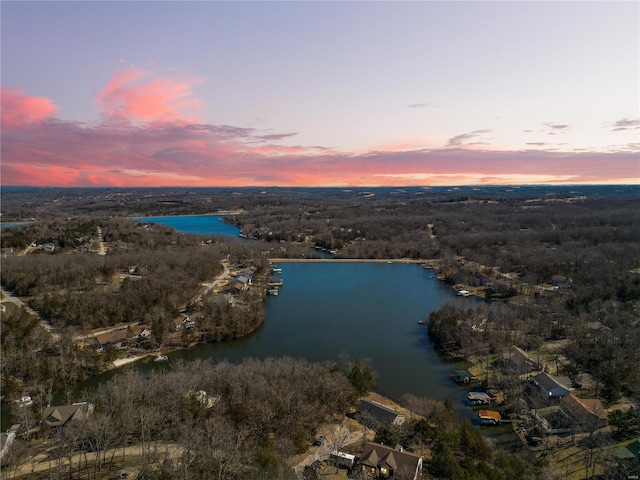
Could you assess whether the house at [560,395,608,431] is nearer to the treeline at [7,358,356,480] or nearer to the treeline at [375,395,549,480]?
the treeline at [375,395,549,480]

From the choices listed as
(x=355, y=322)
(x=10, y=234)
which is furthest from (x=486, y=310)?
(x=10, y=234)

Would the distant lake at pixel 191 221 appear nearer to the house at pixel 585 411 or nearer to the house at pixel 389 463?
the house at pixel 585 411

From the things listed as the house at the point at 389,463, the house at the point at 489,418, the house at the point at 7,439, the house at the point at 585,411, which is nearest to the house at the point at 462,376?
the house at the point at 489,418

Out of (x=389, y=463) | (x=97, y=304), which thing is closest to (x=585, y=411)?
(x=389, y=463)

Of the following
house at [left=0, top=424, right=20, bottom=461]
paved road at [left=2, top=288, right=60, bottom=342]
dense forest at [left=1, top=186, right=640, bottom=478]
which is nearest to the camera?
house at [left=0, top=424, right=20, bottom=461]

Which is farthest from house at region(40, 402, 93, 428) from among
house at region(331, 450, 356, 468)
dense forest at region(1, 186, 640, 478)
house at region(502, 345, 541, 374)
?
house at region(502, 345, 541, 374)
